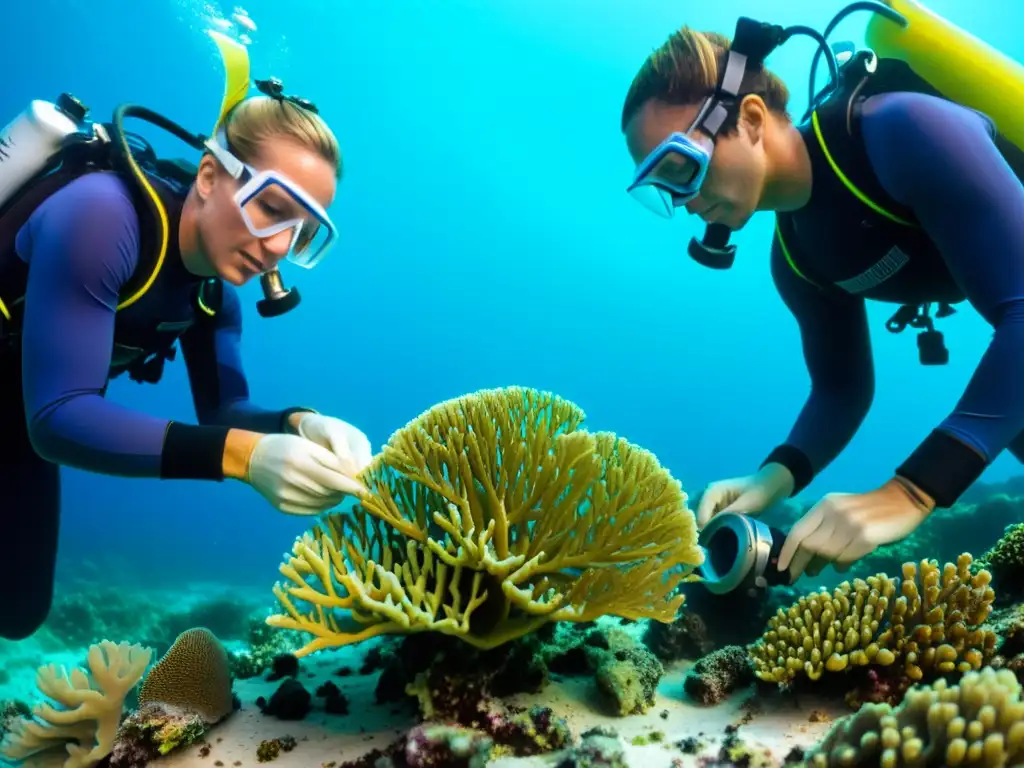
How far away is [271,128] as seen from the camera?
347 centimetres

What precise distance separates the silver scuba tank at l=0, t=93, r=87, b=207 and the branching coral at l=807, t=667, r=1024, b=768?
5.15 m

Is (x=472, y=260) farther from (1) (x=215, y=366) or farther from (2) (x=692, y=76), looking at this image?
(2) (x=692, y=76)

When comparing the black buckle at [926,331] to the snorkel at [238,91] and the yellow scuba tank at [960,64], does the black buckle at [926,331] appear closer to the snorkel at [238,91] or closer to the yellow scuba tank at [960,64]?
the yellow scuba tank at [960,64]

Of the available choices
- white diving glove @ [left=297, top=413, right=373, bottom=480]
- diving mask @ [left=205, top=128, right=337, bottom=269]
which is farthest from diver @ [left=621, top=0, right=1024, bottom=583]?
diving mask @ [left=205, top=128, right=337, bottom=269]

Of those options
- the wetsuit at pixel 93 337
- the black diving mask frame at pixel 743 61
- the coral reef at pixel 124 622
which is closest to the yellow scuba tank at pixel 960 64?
the black diving mask frame at pixel 743 61

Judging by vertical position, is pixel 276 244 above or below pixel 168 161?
below

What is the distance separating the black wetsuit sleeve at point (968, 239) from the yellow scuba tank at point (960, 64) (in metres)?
0.53

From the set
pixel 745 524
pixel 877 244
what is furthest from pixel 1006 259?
pixel 745 524

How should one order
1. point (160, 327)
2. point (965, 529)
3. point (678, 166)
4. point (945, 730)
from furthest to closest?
1. point (965, 529)
2. point (160, 327)
3. point (678, 166)
4. point (945, 730)

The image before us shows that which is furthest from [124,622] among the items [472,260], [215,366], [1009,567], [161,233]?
[472,260]

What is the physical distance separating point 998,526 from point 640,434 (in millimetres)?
120340

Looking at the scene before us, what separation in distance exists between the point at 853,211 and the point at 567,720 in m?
3.18

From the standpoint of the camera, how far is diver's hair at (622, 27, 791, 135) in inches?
123

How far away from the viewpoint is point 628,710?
9.36ft
